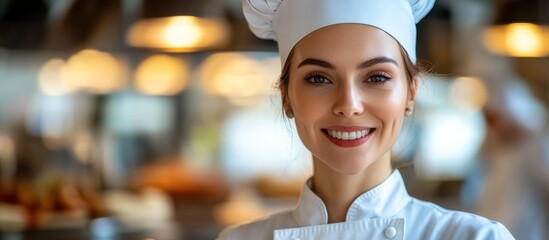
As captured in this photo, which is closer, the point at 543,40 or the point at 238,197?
the point at 543,40

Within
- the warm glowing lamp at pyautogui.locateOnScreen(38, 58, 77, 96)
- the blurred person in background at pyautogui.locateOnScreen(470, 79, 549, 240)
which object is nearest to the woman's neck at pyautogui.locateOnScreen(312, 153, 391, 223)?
the blurred person in background at pyautogui.locateOnScreen(470, 79, 549, 240)

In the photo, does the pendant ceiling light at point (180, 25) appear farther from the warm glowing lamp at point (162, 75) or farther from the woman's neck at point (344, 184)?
the warm glowing lamp at point (162, 75)

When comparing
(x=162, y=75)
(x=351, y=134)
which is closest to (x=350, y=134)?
(x=351, y=134)

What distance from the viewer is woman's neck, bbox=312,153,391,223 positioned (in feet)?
4.65

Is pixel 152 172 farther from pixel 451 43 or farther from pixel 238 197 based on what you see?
pixel 451 43

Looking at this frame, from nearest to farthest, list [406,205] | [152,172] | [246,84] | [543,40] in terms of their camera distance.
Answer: [406,205] → [543,40] → [152,172] → [246,84]

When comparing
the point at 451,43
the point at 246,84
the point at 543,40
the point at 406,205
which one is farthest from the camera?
the point at 246,84

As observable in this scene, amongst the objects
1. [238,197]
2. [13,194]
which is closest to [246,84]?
[238,197]

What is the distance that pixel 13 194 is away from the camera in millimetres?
3969

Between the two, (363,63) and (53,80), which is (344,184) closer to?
(363,63)

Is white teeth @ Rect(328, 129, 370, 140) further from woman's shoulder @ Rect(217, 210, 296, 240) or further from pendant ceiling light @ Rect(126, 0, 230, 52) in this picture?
pendant ceiling light @ Rect(126, 0, 230, 52)

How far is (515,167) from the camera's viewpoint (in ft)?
10.8

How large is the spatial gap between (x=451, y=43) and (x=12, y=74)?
337cm

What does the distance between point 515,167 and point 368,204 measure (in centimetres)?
202
